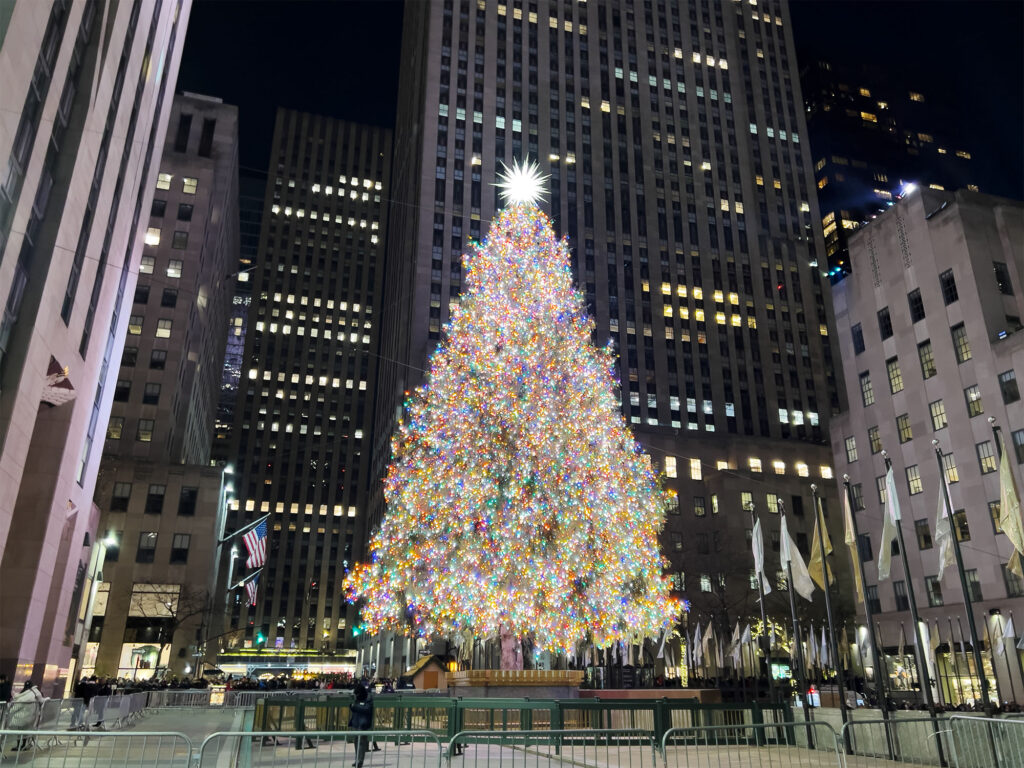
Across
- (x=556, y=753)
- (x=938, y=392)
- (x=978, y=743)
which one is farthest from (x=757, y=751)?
(x=938, y=392)

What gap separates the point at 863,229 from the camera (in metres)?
53.6

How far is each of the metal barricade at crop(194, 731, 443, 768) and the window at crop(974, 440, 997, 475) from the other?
117ft

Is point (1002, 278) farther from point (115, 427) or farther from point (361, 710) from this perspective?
point (115, 427)

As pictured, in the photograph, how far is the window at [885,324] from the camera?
50.8 metres

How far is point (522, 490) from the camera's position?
26141mm

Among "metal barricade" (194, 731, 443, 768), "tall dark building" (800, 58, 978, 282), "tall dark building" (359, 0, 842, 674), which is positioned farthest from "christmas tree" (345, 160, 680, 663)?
"tall dark building" (800, 58, 978, 282)

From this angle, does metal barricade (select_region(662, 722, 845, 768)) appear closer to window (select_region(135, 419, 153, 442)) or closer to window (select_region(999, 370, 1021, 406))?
window (select_region(999, 370, 1021, 406))

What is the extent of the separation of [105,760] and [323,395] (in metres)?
135

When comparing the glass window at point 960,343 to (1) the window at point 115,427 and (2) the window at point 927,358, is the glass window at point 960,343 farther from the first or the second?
(1) the window at point 115,427

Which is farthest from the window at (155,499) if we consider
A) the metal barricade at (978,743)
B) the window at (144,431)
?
the metal barricade at (978,743)

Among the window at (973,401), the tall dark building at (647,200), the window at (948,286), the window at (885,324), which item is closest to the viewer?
the window at (973,401)

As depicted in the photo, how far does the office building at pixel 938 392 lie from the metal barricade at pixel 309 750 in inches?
1294

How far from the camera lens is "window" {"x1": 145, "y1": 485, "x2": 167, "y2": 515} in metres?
66.9

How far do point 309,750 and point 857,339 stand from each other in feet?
157
